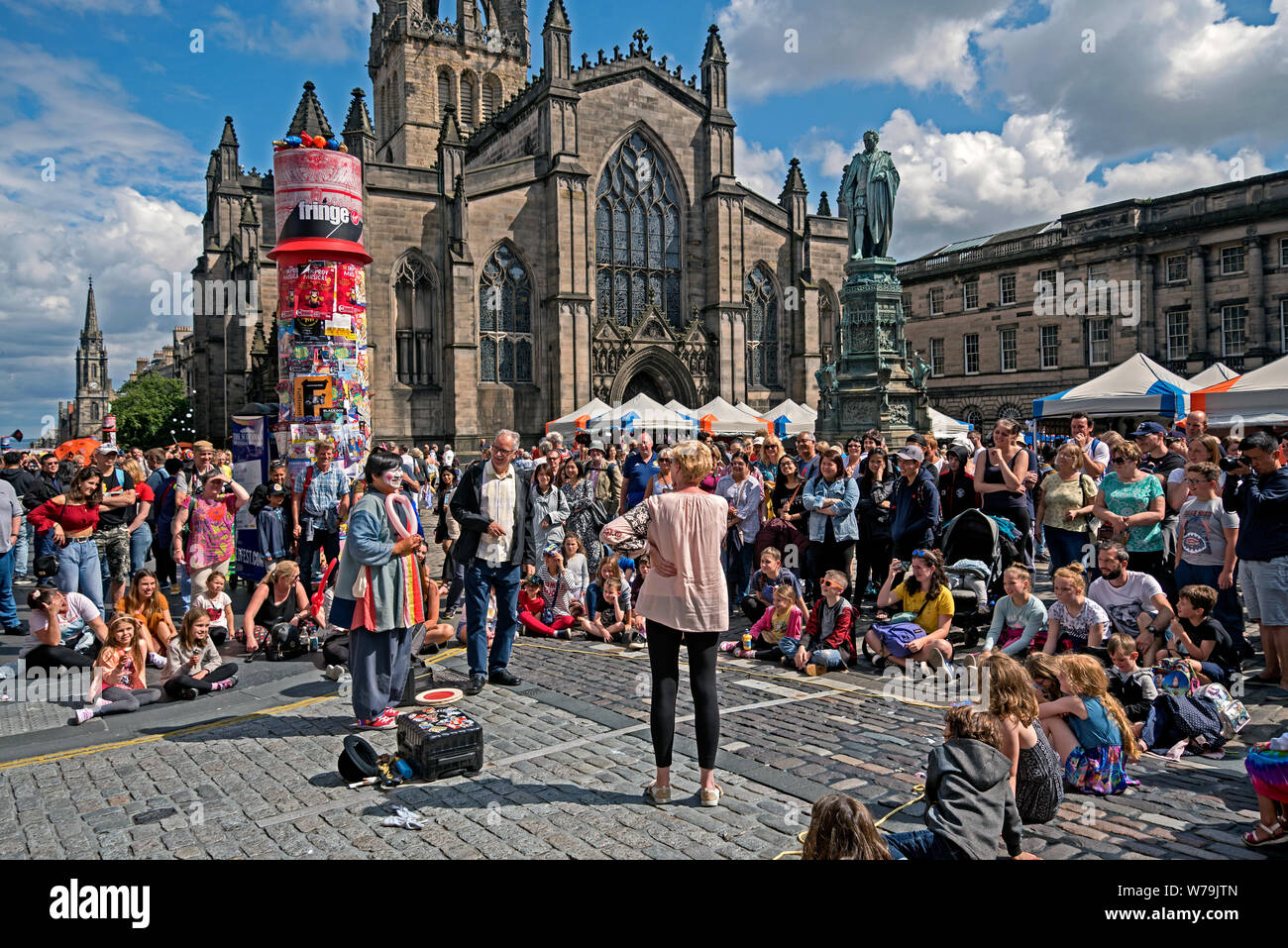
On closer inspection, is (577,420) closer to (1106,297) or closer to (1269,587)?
(1269,587)

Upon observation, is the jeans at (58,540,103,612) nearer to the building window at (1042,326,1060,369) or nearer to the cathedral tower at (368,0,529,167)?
the cathedral tower at (368,0,529,167)

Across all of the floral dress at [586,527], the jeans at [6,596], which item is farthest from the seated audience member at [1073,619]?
the jeans at [6,596]

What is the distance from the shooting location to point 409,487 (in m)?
11.5

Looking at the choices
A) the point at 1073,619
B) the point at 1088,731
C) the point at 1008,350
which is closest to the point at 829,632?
the point at 1073,619

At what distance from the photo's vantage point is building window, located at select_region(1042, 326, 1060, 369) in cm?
4453

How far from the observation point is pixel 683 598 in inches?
189

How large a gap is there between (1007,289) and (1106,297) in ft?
18.4

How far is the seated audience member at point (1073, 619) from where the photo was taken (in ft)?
22.9

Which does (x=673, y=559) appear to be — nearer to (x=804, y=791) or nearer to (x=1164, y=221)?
(x=804, y=791)

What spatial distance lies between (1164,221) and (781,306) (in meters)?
18.4

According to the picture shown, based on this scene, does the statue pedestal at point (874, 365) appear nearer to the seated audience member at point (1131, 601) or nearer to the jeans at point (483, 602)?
the seated audience member at point (1131, 601)

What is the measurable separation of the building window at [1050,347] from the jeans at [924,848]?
1791 inches

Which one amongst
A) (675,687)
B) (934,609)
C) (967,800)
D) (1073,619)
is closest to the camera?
(967,800)
